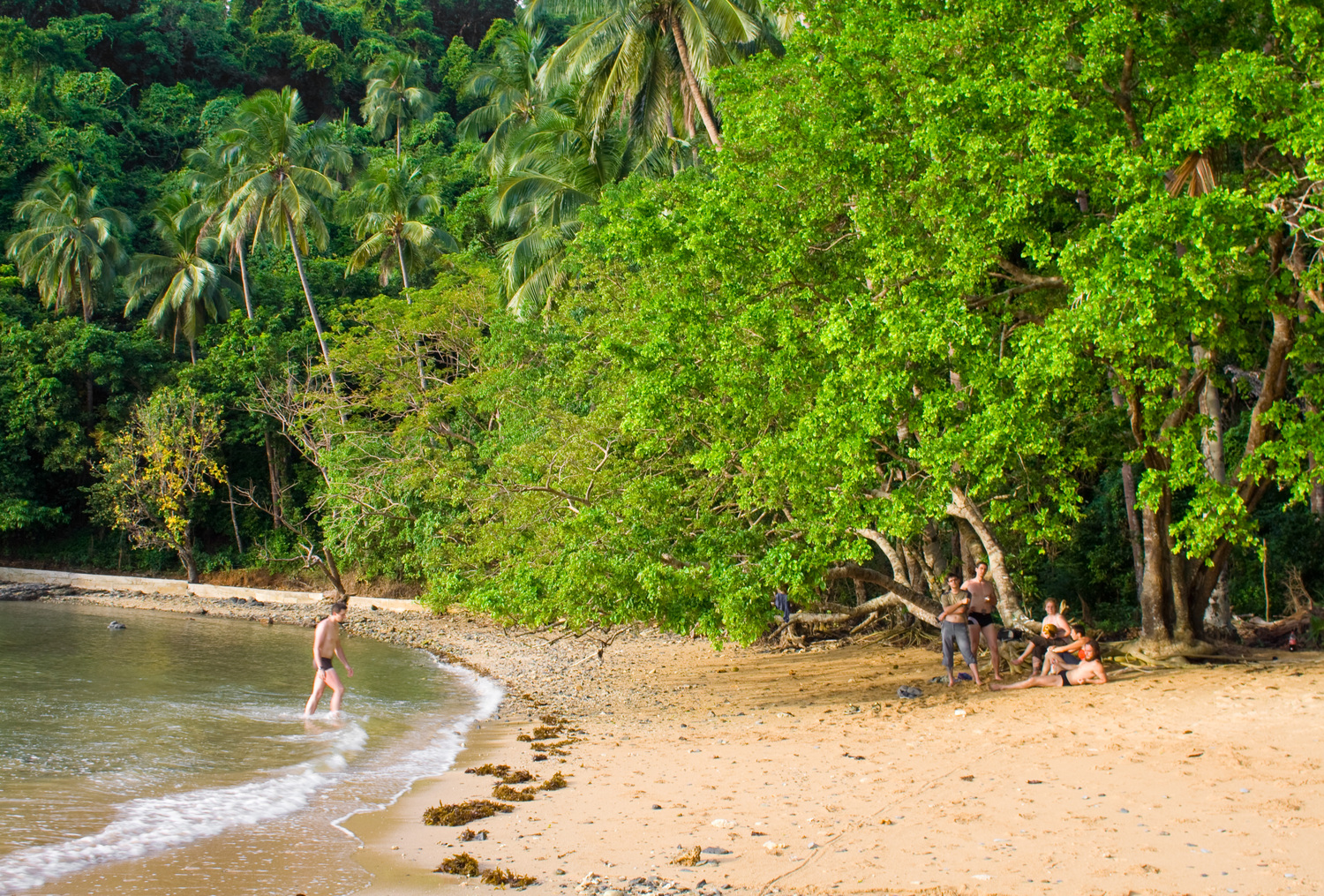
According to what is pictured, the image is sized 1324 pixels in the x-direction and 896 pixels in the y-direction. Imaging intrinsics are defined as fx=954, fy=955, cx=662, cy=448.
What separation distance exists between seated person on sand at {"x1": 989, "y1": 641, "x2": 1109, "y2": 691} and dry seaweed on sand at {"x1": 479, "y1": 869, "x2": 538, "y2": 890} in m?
6.18

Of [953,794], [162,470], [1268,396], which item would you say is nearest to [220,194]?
[162,470]

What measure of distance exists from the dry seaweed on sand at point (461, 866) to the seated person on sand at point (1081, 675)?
6.25 meters

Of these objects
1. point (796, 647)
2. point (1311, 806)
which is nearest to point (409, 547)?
point (796, 647)

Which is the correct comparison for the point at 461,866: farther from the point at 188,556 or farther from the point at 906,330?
the point at 188,556

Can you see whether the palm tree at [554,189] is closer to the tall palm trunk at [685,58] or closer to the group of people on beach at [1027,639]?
the tall palm trunk at [685,58]

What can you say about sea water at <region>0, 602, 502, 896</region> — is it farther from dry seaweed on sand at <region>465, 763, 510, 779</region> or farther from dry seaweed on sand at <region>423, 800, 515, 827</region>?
dry seaweed on sand at <region>423, 800, 515, 827</region>

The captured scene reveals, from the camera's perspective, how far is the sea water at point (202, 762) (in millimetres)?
5785

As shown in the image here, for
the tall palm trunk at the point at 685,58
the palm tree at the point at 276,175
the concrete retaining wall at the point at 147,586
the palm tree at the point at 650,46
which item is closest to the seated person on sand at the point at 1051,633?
the palm tree at the point at 650,46

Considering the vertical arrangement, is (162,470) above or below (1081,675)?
above

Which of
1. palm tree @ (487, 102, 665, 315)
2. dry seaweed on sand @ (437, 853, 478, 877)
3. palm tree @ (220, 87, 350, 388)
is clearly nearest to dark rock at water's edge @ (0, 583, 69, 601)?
palm tree @ (220, 87, 350, 388)

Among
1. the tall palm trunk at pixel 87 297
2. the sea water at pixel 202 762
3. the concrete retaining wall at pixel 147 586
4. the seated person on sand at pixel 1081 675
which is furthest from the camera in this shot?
the tall palm trunk at pixel 87 297

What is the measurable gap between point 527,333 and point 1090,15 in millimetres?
12527

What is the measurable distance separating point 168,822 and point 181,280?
30.5 metres

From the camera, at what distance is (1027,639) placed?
10672mm
